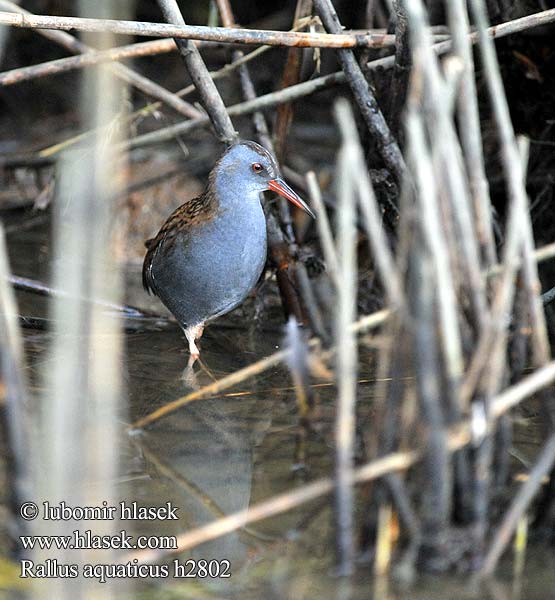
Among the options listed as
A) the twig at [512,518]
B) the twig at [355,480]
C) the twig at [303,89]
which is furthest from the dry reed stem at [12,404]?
the twig at [303,89]

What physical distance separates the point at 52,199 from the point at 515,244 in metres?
3.81

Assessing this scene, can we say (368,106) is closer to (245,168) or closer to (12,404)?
(245,168)

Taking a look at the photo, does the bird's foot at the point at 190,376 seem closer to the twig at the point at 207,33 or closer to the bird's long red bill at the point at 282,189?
the bird's long red bill at the point at 282,189

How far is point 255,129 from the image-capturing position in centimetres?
487

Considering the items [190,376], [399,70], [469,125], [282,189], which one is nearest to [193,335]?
[190,376]

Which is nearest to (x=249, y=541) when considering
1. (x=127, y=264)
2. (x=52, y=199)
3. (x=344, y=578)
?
(x=344, y=578)

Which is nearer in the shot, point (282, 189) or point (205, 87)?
point (205, 87)

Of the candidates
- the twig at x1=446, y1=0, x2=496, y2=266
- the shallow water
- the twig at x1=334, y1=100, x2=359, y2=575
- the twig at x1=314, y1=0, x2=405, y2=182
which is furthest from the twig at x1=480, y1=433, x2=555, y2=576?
the twig at x1=314, y1=0, x2=405, y2=182

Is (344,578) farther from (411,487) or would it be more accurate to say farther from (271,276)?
(271,276)

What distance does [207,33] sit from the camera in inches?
151

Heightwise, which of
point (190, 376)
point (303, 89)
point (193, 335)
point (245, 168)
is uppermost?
point (303, 89)

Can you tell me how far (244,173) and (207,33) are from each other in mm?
727

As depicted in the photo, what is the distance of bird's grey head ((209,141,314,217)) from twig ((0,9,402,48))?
538mm

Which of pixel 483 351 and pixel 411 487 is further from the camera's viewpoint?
pixel 411 487
